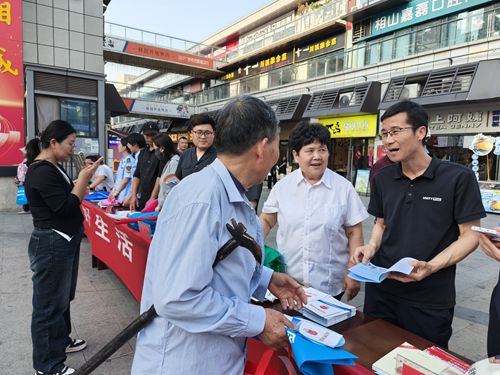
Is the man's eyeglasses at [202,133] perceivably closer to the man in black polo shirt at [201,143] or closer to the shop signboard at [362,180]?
the man in black polo shirt at [201,143]

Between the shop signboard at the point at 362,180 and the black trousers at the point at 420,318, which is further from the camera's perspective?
the shop signboard at the point at 362,180

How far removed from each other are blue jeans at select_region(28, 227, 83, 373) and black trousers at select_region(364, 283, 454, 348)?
2.01m

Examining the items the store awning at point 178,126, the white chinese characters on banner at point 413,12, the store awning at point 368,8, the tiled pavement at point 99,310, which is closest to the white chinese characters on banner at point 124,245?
the tiled pavement at point 99,310

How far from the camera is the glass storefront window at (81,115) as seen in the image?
8445 millimetres

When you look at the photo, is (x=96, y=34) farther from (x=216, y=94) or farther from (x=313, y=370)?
(x=216, y=94)

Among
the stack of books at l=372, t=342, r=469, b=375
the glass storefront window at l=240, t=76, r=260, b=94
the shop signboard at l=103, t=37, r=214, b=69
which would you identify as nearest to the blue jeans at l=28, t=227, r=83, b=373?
the stack of books at l=372, t=342, r=469, b=375

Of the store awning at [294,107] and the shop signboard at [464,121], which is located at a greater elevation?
the store awning at [294,107]

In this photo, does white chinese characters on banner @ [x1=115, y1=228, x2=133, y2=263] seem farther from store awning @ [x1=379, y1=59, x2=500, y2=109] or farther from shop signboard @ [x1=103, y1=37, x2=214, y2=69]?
shop signboard @ [x1=103, y1=37, x2=214, y2=69]

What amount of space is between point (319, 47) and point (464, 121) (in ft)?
34.5

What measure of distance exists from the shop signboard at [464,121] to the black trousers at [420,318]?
33.6 feet

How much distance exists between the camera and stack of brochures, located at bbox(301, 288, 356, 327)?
4.96ft

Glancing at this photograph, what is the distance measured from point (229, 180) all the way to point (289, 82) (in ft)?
55.5

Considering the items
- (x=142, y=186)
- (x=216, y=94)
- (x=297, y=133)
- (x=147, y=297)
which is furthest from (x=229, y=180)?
(x=216, y=94)

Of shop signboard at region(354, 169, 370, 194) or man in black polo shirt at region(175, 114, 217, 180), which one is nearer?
man in black polo shirt at region(175, 114, 217, 180)
